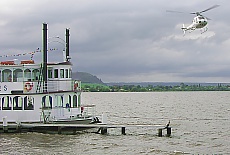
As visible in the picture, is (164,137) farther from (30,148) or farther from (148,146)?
(30,148)

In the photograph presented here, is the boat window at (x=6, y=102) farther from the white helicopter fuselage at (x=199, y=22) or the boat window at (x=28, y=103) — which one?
the white helicopter fuselage at (x=199, y=22)

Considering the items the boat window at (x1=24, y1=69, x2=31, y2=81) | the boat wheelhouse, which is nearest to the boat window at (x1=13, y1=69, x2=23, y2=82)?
the boat wheelhouse

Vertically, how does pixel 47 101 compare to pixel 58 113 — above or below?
above

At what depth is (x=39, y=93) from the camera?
3300 centimetres

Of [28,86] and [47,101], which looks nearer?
[28,86]

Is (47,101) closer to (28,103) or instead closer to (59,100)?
(59,100)

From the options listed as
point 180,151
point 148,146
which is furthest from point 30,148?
point 180,151

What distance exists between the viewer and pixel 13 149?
27.8 meters

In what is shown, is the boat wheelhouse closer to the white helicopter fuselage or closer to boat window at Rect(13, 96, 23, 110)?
boat window at Rect(13, 96, 23, 110)

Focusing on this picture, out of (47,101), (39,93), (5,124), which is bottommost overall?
(5,124)

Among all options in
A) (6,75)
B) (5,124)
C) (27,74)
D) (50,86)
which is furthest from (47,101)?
(6,75)

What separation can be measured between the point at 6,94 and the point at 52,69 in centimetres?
406

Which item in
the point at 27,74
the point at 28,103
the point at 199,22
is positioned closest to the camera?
the point at 28,103

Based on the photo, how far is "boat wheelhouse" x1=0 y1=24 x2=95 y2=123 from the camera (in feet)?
109
